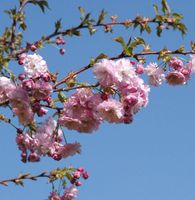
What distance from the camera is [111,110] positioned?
3281 mm

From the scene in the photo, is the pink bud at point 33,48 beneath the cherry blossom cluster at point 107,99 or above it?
above

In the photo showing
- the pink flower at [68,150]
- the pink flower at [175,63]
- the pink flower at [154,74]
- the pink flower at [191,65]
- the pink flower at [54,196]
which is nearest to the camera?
the pink flower at [68,150]

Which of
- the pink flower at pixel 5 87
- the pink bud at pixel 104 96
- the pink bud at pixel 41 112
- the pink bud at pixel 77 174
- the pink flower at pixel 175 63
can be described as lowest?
the pink bud at pixel 41 112

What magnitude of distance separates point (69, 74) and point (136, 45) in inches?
20.9

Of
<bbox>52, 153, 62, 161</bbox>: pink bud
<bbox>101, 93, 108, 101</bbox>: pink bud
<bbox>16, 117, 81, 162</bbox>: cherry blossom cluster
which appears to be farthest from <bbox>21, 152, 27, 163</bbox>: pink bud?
<bbox>101, 93, 108, 101</bbox>: pink bud

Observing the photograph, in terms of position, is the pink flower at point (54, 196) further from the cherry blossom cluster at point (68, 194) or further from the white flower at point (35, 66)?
the white flower at point (35, 66)

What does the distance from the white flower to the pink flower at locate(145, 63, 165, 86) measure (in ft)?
3.82

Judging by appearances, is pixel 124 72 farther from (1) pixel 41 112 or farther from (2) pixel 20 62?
(2) pixel 20 62

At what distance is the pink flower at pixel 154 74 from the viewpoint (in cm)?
432

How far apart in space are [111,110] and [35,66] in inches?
23.3

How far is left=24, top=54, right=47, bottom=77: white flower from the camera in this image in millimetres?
3410

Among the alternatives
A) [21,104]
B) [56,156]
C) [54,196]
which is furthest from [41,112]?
[54,196]

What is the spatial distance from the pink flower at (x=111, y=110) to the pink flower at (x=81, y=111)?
0.08 metres

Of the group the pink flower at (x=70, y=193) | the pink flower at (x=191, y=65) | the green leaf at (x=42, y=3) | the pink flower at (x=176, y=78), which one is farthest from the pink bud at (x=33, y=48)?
the pink flower at (x=70, y=193)
